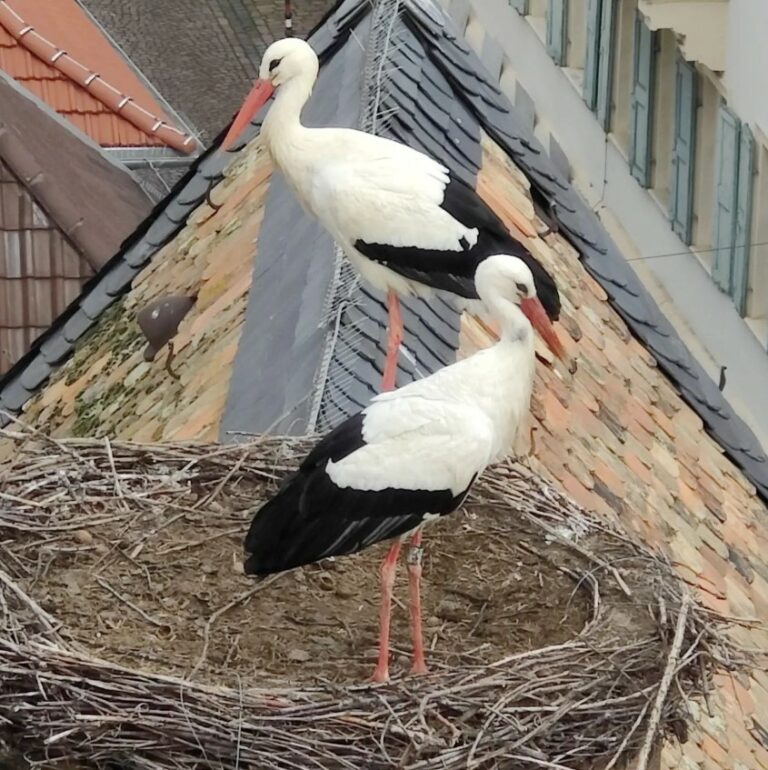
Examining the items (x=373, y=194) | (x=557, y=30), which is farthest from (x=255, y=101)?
(x=557, y=30)

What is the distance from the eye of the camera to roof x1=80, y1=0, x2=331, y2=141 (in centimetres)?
2811

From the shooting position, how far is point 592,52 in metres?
20.2

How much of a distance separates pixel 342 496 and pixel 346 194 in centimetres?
203

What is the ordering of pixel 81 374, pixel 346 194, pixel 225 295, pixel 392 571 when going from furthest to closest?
1. pixel 81 374
2. pixel 225 295
3. pixel 346 194
4. pixel 392 571

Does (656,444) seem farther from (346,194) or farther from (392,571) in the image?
(392,571)

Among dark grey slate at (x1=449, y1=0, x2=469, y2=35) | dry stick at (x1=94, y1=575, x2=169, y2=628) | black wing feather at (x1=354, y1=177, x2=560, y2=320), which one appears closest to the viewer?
dry stick at (x1=94, y1=575, x2=169, y2=628)

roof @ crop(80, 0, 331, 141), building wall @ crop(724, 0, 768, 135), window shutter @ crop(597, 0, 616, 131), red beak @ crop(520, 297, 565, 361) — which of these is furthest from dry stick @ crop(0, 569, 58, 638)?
roof @ crop(80, 0, 331, 141)

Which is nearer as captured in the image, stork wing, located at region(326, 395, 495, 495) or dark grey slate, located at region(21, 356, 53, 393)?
stork wing, located at region(326, 395, 495, 495)

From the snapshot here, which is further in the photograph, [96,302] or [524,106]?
[524,106]

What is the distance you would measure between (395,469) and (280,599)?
1132 millimetres

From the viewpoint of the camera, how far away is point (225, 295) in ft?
37.4

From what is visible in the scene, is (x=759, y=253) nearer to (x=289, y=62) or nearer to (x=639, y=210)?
(x=639, y=210)

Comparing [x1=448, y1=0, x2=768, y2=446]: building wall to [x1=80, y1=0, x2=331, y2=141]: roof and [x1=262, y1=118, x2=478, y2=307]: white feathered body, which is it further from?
[x1=262, y1=118, x2=478, y2=307]: white feathered body

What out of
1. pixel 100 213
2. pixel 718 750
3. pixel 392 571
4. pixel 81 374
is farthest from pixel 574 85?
pixel 392 571
